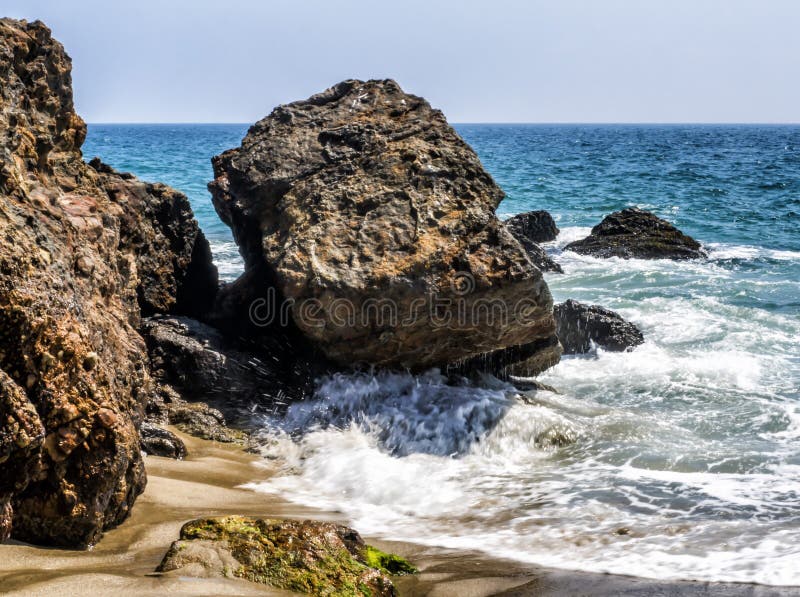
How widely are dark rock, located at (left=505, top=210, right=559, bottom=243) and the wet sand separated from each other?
12.5 meters

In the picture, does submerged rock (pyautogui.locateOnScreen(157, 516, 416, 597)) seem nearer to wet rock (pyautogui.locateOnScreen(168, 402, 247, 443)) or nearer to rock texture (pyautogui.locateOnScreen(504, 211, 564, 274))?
wet rock (pyautogui.locateOnScreen(168, 402, 247, 443))

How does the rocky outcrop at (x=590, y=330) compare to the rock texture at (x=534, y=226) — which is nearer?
the rocky outcrop at (x=590, y=330)

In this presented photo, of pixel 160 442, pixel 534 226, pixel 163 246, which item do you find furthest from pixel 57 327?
pixel 534 226

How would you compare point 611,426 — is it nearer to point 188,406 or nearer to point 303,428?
point 303,428

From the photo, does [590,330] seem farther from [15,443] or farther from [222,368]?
[15,443]

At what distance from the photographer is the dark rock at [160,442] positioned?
496 cm

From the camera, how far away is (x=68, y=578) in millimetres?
2883

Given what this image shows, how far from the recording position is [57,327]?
3.54 metres

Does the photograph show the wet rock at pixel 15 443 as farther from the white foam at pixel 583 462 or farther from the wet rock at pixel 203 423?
the wet rock at pixel 203 423

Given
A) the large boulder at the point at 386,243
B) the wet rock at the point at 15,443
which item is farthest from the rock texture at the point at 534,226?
the wet rock at the point at 15,443

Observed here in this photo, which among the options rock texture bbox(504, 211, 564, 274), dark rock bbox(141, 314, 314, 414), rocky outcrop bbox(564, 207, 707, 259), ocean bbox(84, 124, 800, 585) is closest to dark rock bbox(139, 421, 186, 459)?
ocean bbox(84, 124, 800, 585)

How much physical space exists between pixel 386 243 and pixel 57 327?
2741 mm

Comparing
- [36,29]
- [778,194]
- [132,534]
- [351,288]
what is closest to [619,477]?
[351,288]

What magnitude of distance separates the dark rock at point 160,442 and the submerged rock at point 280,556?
67.3 inches
